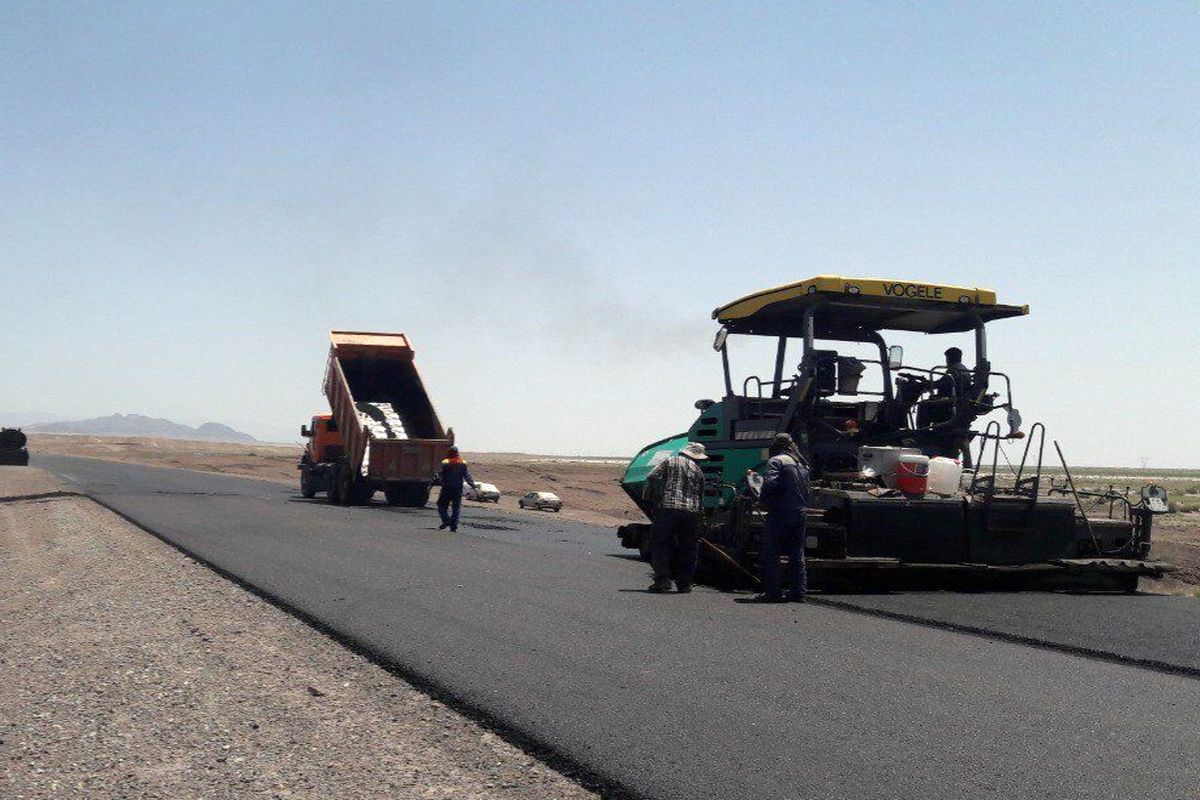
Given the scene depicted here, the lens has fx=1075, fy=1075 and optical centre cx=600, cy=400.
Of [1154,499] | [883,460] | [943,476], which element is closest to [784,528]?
[883,460]

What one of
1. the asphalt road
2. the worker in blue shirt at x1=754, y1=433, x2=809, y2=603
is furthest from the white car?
the worker in blue shirt at x1=754, y1=433, x2=809, y2=603

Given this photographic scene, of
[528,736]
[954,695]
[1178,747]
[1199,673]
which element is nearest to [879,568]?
[1199,673]

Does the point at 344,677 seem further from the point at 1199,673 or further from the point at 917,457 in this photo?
the point at 917,457

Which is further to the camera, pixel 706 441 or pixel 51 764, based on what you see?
pixel 706 441

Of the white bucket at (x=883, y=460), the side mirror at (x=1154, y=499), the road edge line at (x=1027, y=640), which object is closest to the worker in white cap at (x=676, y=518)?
the road edge line at (x=1027, y=640)

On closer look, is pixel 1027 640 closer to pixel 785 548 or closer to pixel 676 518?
pixel 785 548

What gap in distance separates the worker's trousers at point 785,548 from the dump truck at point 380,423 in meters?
14.8

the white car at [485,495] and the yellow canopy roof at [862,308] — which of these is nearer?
the yellow canopy roof at [862,308]

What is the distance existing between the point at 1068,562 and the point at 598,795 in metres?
7.39

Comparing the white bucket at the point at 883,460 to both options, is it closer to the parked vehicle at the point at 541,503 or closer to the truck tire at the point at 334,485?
the truck tire at the point at 334,485

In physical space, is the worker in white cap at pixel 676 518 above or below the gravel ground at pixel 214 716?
above

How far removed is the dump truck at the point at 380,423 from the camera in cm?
2328

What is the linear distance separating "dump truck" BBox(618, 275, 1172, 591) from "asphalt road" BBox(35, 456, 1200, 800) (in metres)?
0.43

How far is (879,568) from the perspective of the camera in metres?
9.70
